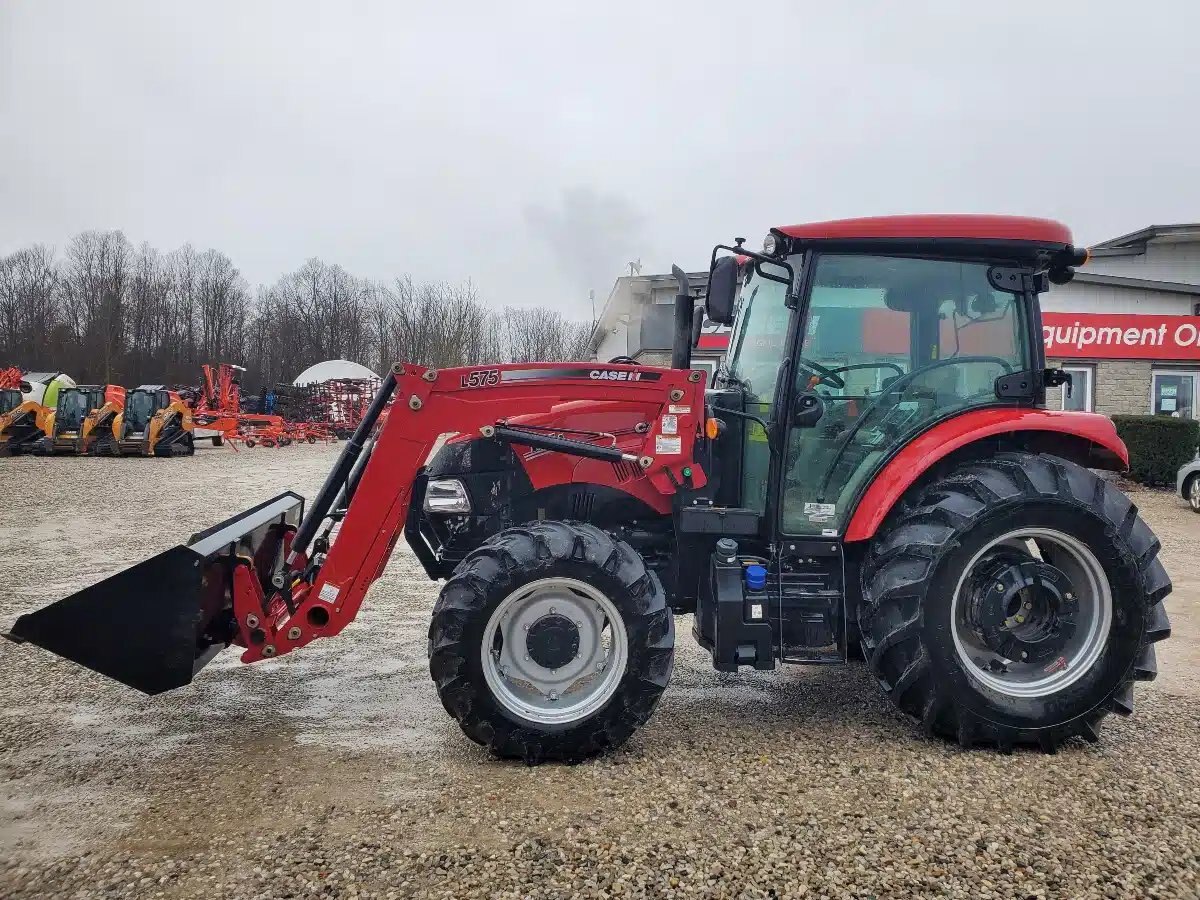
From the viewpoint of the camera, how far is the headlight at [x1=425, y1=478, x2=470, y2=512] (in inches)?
159

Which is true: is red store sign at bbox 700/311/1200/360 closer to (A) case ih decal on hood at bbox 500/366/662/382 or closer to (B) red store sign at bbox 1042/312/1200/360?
(B) red store sign at bbox 1042/312/1200/360

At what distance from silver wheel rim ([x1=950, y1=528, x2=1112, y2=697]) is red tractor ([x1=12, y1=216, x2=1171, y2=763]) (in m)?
0.01

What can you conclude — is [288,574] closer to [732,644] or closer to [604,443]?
[604,443]

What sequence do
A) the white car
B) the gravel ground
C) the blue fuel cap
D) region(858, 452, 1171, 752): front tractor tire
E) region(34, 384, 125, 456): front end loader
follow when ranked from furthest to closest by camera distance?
region(34, 384, 125, 456): front end loader < the white car < the blue fuel cap < region(858, 452, 1171, 752): front tractor tire < the gravel ground

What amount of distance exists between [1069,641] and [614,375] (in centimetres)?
246

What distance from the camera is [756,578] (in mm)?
3750

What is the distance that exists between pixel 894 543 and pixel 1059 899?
146 centimetres

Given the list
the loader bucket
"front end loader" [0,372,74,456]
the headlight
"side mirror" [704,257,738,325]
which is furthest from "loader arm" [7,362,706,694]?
"front end loader" [0,372,74,456]

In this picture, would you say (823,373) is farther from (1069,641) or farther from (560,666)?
(560,666)

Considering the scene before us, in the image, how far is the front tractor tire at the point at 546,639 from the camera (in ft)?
11.1

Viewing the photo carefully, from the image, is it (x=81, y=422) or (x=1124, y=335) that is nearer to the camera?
(x=1124, y=335)

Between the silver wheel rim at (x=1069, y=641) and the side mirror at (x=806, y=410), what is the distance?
946 millimetres

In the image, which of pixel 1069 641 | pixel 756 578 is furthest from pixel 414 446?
pixel 1069 641

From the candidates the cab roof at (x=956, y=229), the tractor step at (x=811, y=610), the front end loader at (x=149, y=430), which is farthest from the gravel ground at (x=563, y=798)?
the front end loader at (x=149, y=430)
